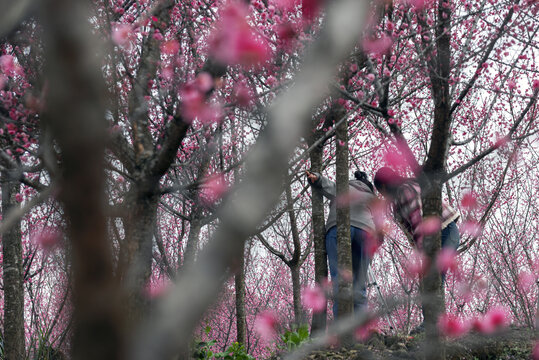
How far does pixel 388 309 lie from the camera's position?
0.99 meters

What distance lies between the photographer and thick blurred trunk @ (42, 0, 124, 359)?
0.39 meters

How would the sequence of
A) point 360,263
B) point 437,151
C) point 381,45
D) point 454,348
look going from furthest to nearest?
1. point 360,263
2. point 454,348
3. point 381,45
4. point 437,151

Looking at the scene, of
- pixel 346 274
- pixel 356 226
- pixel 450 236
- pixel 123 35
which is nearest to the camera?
pixel 123 35

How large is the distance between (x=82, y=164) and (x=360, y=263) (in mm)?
5391

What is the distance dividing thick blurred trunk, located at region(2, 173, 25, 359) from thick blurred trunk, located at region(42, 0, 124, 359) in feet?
19.1

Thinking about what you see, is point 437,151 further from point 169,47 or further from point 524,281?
point 524,281

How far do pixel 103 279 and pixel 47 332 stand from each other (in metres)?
4.23

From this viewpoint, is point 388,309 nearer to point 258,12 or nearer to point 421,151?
point 258,12

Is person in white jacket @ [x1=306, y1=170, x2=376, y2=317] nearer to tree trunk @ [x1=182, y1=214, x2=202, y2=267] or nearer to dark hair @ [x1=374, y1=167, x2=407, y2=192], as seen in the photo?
dark hair @ [x1=374, y1=167, x2=407, y2=192]

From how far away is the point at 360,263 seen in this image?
554cm

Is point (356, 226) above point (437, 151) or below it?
above

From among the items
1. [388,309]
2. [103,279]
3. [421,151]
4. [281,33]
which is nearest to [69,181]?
[103,279]

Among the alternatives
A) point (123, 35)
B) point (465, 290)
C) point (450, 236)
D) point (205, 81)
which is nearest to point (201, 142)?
point (123, 35)

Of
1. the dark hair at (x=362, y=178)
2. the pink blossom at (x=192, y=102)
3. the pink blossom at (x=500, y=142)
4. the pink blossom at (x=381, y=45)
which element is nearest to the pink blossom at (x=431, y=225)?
the pink blossom at (x=500, y=142)
